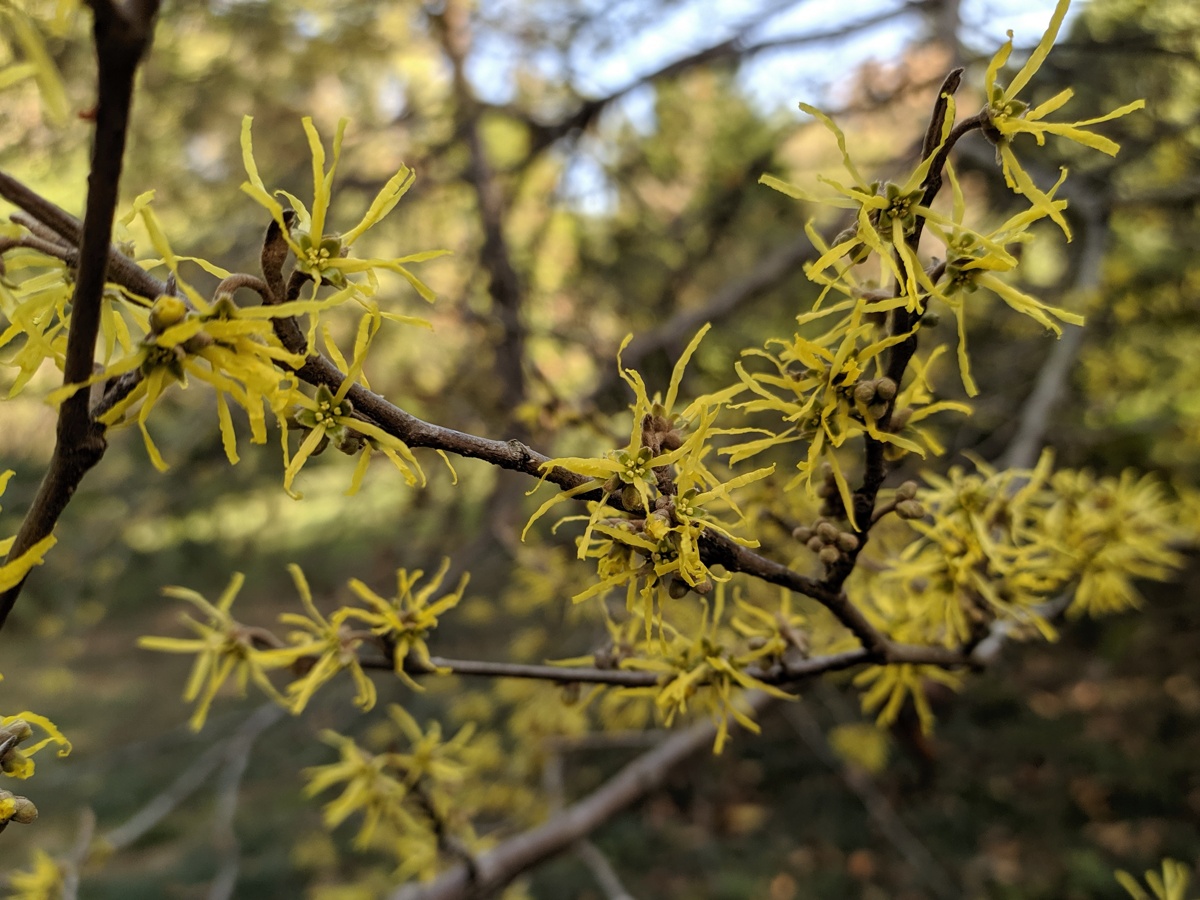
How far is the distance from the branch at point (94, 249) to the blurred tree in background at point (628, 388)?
1.90m

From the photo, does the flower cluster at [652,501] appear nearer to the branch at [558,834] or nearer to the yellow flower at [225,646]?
the yellow flower at [225,646]

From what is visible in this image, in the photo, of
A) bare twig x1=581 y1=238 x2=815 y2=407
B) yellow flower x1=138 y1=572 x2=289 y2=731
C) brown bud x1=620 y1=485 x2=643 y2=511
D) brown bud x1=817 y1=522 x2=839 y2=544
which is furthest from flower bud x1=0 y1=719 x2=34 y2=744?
bare twig x1=581 y1=238 x2=815 y2=407

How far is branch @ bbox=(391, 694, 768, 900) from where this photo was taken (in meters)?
2.02

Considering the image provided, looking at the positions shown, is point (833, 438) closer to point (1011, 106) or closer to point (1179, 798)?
point (1011, 106)

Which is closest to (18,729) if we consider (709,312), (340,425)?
(340,425)

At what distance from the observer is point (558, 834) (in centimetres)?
244

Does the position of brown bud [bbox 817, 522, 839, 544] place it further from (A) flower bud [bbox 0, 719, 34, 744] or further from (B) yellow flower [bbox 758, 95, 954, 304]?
(A) flower bud [bbox 0, 719, 34, 744]

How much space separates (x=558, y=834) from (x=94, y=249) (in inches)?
86.2

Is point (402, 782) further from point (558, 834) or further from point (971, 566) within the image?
point (971, 566)

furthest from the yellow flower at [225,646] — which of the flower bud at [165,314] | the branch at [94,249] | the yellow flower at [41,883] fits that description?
the yellow flower at [41,883]

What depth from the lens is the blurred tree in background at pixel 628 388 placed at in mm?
3795

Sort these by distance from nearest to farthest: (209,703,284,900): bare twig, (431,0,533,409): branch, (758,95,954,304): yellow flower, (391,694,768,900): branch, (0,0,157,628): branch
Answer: (0,0,157,628): branch
(758,95,954,304): yellow flower
(391,694,768,900): branch
(209,703,284,900): bare twig
(431,0,533,409): branch

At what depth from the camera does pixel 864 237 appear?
37.4 inches

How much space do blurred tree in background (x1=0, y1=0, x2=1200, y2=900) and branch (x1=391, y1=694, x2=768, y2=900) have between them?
0.16ft
